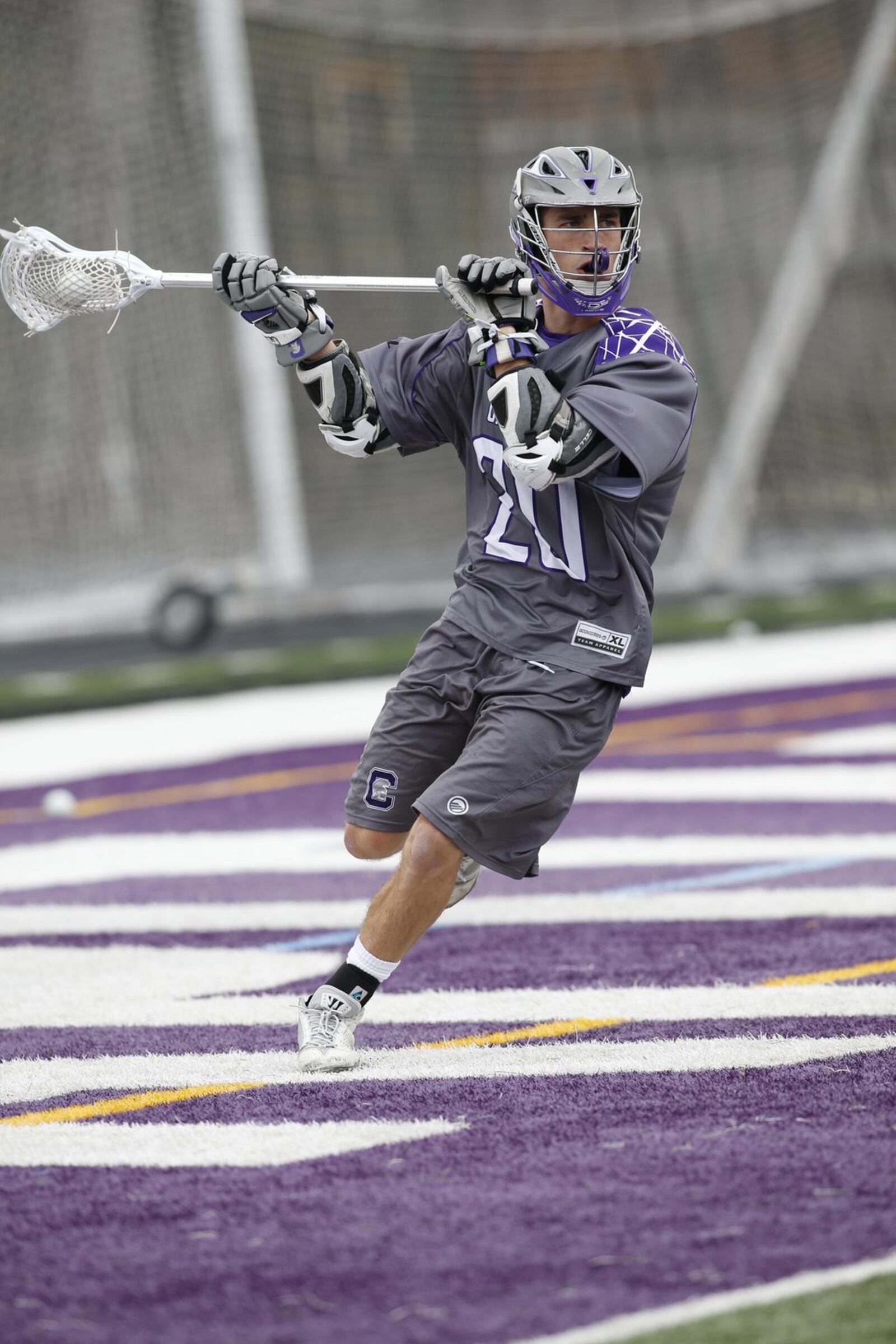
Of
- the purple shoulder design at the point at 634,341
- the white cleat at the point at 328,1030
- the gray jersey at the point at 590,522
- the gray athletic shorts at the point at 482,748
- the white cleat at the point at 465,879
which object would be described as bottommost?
the white cleat at the point at 328,1030

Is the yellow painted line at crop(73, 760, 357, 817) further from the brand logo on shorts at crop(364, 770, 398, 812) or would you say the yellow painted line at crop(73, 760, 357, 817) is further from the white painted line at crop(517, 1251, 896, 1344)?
the white painted line at crop(517, 1251, 896, 1344)

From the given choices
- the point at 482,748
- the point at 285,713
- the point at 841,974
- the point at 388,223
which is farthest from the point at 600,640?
the point at 388,223

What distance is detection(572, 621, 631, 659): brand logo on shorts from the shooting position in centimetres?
498

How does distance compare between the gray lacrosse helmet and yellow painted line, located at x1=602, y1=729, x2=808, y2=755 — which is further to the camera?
yellow painted line, located at x1=602, y1=729, x2=808, y2=755

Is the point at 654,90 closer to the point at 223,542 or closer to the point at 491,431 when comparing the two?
the point at 223,542

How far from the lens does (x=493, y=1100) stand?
4.41 metres

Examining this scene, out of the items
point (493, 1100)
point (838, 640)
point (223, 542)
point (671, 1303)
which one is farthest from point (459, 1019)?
point (223, 542)

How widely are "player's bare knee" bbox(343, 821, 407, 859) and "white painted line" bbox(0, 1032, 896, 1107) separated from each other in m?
0.48

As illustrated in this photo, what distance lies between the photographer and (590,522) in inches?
197

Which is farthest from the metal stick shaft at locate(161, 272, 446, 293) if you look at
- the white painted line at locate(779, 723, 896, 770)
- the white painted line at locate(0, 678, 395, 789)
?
the white painted line at locate(0, 678, 395, 789)

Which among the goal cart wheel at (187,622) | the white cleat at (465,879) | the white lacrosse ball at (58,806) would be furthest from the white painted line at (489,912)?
the goal cart wheel at (187,622)

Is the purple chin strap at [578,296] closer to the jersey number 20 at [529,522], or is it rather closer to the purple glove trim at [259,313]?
the jersey number 20 at [529,522]

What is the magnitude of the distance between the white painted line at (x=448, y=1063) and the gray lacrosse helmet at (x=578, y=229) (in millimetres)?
1619

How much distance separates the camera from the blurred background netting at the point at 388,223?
1631cm
